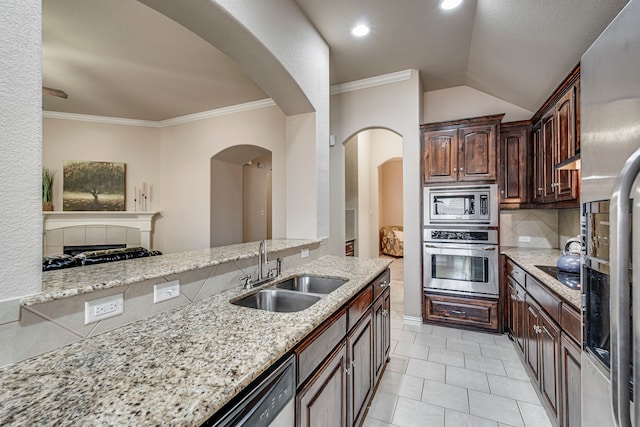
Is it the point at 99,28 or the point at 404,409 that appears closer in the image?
the point at 404,409

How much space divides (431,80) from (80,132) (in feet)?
20.0

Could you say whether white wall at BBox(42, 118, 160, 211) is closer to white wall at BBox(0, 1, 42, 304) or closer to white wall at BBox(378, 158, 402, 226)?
white wall at BBox(0, 1, 42, 304)

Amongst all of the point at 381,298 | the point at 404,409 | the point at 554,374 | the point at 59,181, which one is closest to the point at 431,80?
the point at 381,298

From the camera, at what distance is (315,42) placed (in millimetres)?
2820

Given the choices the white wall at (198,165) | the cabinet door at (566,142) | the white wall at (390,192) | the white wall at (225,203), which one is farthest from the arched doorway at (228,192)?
the white wall at (390,192)

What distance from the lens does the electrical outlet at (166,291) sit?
1276 mm

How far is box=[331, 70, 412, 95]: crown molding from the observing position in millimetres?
3627

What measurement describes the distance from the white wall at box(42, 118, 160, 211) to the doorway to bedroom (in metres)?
3.84

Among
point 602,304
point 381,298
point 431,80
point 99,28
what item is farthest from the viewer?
point 431,80

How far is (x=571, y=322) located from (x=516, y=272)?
4.47 ft

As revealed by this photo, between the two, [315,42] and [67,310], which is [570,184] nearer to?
[315,42]

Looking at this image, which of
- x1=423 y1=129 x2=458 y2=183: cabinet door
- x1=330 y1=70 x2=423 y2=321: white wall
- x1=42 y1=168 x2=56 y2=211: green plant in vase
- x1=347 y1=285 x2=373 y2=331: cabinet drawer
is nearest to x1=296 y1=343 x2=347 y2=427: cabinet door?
x1=347 y1=285 x2=373 y2=331: cabinet drawer

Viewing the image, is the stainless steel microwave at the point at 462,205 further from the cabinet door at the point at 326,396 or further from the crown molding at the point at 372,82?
the cabinet door at the point at 326,396

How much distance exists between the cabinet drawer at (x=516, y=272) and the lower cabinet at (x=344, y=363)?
1.27 metres
